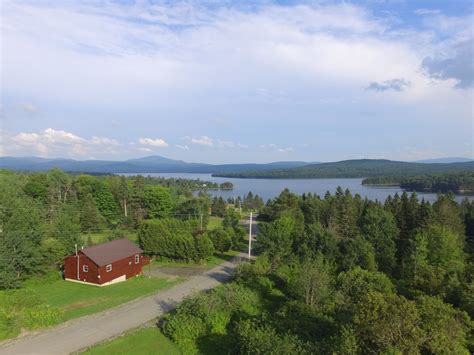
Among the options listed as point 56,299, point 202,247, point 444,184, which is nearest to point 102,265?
point 56,299

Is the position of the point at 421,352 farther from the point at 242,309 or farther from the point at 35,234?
the point at 35,234

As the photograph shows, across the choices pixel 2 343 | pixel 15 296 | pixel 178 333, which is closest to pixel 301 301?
pixel 178 333

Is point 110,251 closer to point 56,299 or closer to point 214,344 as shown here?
point 56,299

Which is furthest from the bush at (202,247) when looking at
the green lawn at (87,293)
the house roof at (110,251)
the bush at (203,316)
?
the bush at (203,316)

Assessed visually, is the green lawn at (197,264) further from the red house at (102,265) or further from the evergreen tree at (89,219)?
the evergreen tree at (89,219)

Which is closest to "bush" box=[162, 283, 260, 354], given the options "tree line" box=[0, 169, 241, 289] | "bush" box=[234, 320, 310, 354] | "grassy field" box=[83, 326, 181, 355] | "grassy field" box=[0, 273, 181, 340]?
"grassy field" box=[83, 326, 181, 355]
